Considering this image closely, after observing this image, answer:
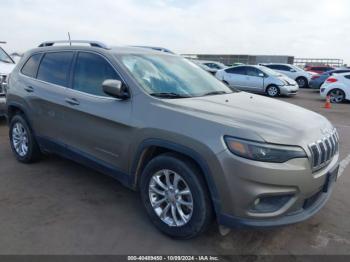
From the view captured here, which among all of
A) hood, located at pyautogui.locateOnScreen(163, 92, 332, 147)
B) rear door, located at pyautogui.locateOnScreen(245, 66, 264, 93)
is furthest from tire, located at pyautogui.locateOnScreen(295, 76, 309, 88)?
hood, located at pyautogui.locateOnScreen(163, 92, 332, 147)

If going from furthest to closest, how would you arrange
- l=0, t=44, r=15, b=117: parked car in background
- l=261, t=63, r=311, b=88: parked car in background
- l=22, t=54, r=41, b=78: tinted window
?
l=261, t=63, r=311, b=88: parked car in background
l=0, t=44, r=15, b=117: parked car in background
l=22, t=54, r=41, b=78: tinted window

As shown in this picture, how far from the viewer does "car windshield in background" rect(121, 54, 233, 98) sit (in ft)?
11.2

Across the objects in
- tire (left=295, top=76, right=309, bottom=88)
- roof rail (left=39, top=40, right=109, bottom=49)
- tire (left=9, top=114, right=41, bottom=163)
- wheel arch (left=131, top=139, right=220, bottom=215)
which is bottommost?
tire (left=295, top=76, right=309, bottom=88)

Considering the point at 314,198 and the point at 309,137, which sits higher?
the point at 309,137

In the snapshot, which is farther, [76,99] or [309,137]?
[76,99]

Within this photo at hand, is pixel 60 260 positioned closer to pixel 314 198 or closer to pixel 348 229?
pixel 314 198

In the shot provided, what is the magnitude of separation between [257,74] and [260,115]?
13.3m

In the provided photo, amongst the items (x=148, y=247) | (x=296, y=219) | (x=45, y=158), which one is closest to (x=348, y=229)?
(x=296, y=219)

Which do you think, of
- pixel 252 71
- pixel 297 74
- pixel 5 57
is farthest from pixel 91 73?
pixel 297 74

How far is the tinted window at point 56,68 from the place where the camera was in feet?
13.7

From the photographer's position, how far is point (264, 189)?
2564 millimetres

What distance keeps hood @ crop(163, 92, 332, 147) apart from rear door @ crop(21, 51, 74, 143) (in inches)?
67.5

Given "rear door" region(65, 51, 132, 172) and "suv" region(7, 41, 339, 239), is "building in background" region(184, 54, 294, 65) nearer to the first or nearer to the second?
"suv" region(7, 41, 339, 239)

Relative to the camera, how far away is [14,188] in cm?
414
